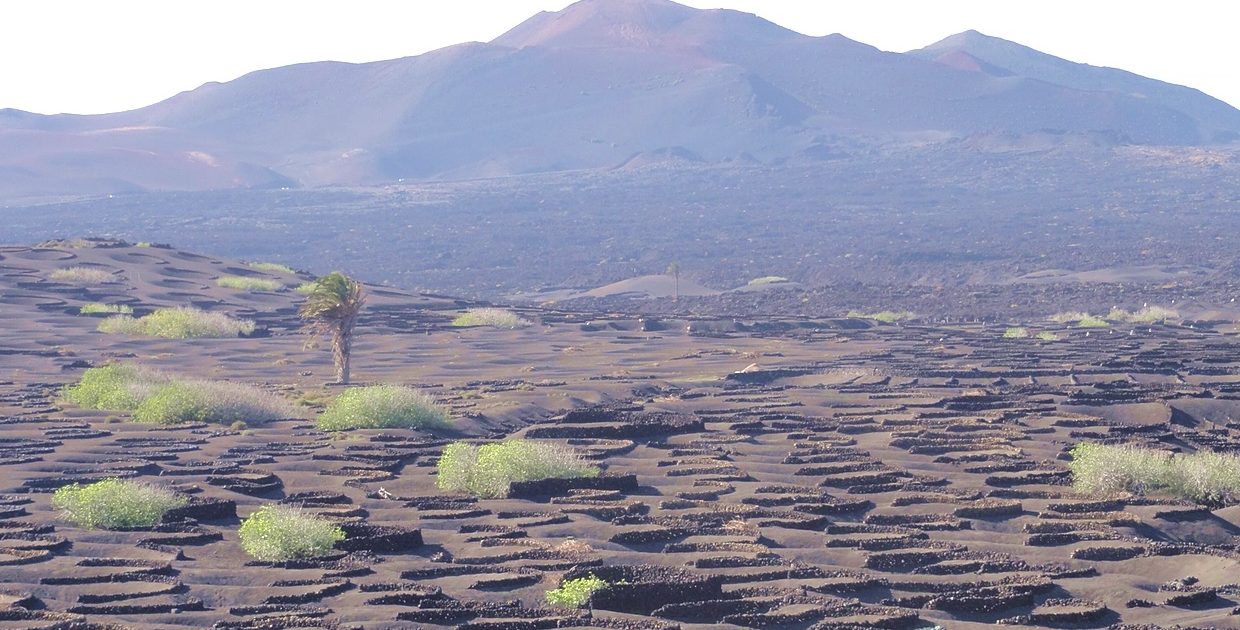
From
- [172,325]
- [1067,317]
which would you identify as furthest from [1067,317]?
[172,325]

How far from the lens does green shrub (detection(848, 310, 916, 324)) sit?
6812 cm

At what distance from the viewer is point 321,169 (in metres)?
180

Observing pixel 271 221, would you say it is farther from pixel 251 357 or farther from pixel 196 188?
pixel 251 357

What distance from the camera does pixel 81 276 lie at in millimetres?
63156

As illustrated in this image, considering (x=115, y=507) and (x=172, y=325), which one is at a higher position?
(x=115, y=507)

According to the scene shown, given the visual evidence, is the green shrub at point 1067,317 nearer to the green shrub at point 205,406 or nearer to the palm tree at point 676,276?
the palm tree at point 676,276

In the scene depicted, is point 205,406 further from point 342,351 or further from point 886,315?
point 886,315

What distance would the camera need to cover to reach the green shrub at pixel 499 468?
83.6 ft

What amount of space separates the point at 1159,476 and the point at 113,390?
810 inches

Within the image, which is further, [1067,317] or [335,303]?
[1067,317]

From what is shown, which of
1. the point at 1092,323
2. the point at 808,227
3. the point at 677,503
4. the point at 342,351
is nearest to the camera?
the point at 677,503

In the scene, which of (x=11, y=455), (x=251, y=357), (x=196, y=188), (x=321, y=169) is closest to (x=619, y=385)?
(x=251, y=357)

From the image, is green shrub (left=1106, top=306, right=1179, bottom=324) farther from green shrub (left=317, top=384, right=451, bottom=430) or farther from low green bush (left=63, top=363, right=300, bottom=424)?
low green bush (left=63, top=363, right=300, bottom=424)

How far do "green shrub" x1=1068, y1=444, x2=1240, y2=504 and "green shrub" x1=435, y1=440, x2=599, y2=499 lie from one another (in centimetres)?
741
